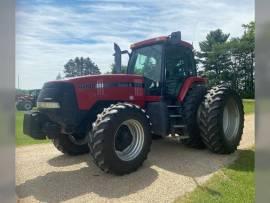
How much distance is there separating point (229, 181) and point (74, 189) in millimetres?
1390

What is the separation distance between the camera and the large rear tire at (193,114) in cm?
376

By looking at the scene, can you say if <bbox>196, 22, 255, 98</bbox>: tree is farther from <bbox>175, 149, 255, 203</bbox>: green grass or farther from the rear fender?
the rear fender

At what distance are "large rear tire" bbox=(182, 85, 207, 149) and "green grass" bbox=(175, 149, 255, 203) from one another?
2.52ft

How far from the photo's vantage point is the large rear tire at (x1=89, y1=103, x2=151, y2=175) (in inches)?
113

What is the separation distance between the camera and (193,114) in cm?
377

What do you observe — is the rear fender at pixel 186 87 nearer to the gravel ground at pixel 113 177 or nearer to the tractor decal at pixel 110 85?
the tractor decal at pixel 110 85

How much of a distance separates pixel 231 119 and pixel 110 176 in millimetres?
1954

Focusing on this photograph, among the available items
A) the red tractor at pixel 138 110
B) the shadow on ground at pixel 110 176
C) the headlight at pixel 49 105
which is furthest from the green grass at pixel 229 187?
the headlight at pixel 49 105

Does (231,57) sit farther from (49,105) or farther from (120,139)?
(49,105)

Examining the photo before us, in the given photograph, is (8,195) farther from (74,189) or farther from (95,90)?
(95,90)

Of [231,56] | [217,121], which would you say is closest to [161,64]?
[217,121]

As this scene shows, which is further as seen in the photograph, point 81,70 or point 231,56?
point 81,70

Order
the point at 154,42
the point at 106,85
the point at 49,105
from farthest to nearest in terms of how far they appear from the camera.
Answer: the point at 154,42
the point at 106,85
the point at 49,105

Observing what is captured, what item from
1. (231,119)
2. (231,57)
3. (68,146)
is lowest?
(68,146)
